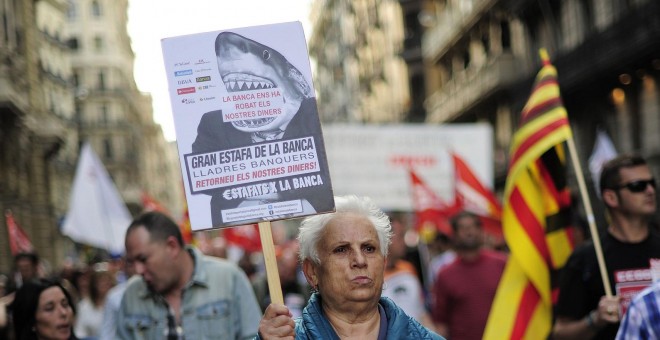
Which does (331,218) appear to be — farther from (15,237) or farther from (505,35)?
(505,35)

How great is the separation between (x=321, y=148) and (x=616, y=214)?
2021mm

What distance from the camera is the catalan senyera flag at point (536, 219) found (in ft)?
18.8

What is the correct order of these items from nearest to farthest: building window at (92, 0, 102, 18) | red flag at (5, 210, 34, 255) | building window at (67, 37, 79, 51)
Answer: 1. red flag at (5, 210, 34, 255)
2. building window at (67, 37, 79, 51)
3. building window at (92, 0, 102, 18)

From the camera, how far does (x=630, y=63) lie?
21.0 m

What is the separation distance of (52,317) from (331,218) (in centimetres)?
238

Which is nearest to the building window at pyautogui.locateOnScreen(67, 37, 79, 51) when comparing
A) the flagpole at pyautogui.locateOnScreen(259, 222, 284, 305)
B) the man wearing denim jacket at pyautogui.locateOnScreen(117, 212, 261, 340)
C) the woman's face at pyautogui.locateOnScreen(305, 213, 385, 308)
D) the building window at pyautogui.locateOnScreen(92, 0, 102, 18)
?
the building window at pyautogui.locateOnScreen(92, 0, 102, 18)

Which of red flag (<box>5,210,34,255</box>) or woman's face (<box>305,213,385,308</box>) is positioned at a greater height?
red flag (<box>5,210,34,255</box>)

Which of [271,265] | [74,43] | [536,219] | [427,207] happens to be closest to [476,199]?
[427,207]

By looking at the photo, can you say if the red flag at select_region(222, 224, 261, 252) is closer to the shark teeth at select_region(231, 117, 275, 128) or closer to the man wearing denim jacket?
the man wearing denim jacket

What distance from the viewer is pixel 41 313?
5160 millimetres

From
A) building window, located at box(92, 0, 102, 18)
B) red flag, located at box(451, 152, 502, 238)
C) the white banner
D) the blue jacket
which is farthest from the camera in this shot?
building window, located at box(92, 0, 102, 18)

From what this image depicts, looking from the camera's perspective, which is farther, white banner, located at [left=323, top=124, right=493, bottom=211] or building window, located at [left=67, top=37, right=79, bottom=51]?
building window, located at [left=67, top=37, right=79, bottom=51]

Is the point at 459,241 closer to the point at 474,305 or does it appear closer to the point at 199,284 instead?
the point at 474,305

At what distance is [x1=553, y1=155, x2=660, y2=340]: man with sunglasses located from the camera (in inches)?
186
